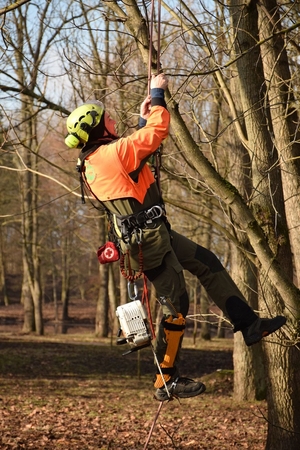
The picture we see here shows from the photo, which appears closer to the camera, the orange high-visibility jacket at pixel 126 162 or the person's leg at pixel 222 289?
the orange high-visibility jacket at pixel 126 162

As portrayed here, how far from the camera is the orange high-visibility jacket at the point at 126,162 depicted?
4609 millimetres

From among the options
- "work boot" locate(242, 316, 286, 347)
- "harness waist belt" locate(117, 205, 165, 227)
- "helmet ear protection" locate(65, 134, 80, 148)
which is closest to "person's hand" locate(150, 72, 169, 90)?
"helmet ear protection" locate(65, 134, 80, 148)

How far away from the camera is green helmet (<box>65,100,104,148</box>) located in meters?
4.76

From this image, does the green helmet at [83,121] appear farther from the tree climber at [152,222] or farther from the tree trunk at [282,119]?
the tree trunk at [282,119]

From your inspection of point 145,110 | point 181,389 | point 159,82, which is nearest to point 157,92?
point 159,82

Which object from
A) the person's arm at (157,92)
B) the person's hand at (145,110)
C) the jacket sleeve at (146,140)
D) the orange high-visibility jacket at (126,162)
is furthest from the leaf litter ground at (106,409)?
the person's arm at (157,92)

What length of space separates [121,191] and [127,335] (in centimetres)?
107

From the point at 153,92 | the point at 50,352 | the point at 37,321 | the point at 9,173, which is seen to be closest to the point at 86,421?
the point at 153,92

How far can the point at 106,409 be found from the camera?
11.6 meters

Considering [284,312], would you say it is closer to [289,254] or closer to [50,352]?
[289,254]

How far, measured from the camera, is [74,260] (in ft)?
139

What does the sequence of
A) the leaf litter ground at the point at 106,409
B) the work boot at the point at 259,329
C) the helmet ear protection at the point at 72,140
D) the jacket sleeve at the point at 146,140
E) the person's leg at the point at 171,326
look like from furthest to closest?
1. the leaf litter ground at the point at 106,409
2. the work boot at the point at 259,329
3. the person's leg at the point at 171,326
4. the helmet ear protection at the point at 72,140
5. the jacket sleeve at the point at 146,140

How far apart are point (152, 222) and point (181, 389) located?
134cm

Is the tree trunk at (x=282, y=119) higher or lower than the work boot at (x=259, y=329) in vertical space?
higher
